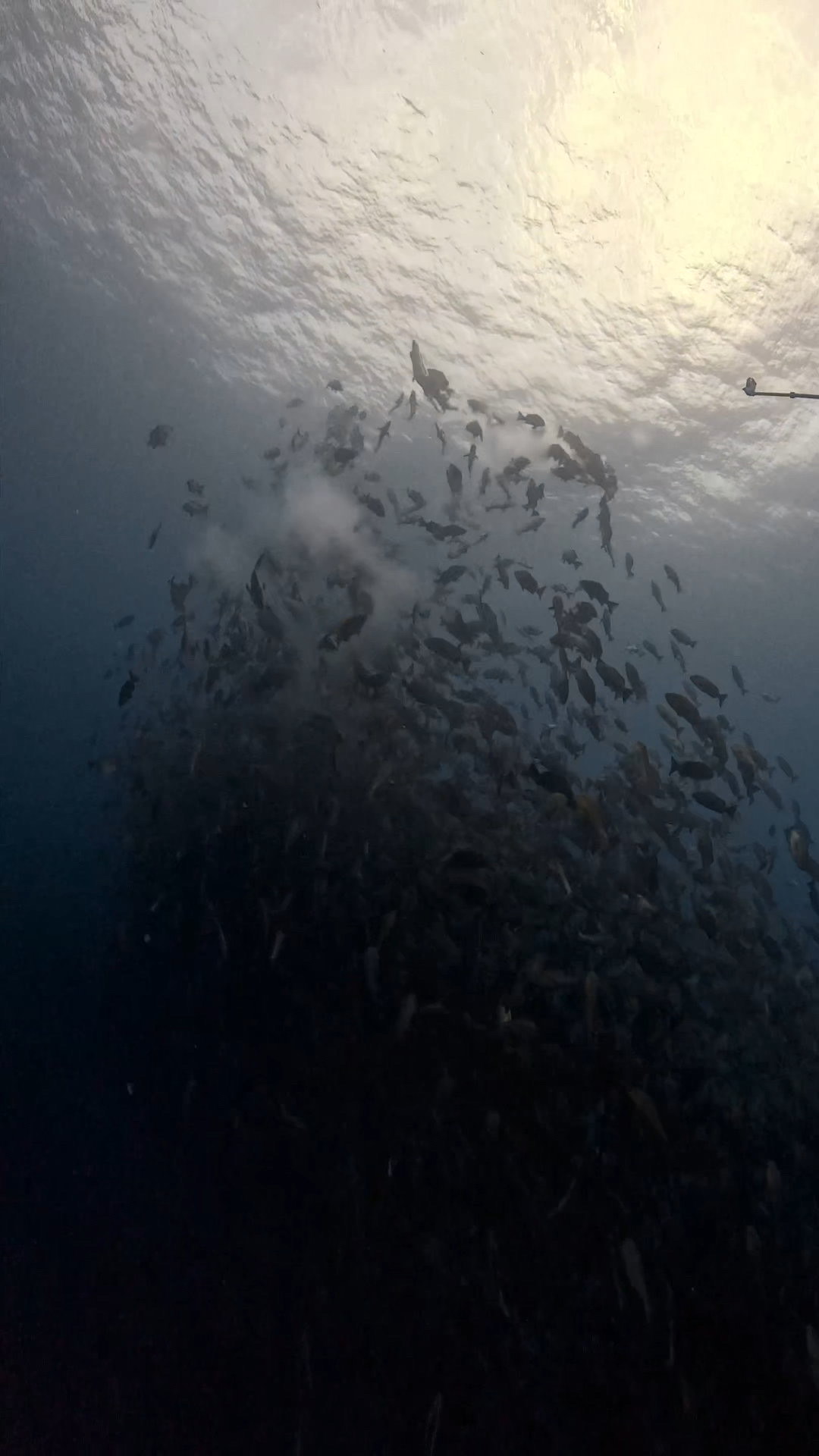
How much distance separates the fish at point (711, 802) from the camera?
26.4ft

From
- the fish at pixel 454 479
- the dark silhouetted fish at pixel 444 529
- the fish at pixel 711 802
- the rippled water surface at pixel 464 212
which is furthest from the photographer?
the rippled water surface at pixel 464 212

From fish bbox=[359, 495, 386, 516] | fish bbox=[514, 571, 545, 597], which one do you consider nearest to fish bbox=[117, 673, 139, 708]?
fish bbox=[359, 495, 386, 516]

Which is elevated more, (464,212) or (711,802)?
(464,212)

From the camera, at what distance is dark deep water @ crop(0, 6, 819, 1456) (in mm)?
7402

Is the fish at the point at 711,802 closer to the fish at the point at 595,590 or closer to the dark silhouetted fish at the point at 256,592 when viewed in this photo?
the fish at the point at 595,590

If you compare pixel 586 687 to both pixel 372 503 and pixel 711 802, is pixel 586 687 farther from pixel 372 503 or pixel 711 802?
pixel 372 503

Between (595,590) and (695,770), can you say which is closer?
(695,770)

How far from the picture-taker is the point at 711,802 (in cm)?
812

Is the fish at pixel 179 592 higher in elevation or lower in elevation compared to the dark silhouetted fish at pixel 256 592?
lower

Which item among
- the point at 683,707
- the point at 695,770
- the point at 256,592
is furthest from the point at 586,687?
the point at 256,592

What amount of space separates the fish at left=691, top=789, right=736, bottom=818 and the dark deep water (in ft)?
2.70

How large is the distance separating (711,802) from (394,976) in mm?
3861

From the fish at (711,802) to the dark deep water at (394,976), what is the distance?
0.82m

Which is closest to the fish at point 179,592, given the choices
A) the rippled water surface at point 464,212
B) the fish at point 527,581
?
the fish at point 527,581
